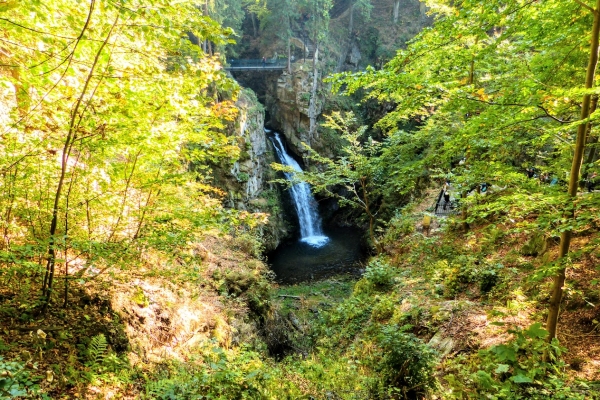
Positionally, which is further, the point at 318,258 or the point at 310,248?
the point at 310,248

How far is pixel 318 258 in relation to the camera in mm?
17000

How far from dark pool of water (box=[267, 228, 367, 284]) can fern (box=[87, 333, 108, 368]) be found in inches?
443

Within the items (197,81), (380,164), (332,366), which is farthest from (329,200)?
(197,81)

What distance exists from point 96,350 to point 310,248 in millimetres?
15370

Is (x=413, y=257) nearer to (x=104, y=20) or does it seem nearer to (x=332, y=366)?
(x=332, y=366)

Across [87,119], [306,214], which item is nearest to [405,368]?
[87,119]

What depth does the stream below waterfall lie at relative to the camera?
15406 millimetres

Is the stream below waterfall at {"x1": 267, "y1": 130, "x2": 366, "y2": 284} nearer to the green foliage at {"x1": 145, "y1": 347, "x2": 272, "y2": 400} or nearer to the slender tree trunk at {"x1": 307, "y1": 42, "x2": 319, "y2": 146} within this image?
the slender tree trunk at {"x1": 307, "y1": 42, "x2": 319, "y2": 146}

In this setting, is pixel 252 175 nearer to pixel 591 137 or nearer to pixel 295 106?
pixel 295 106

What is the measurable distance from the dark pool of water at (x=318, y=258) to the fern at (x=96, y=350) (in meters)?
11.2

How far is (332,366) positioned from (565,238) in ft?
12.7

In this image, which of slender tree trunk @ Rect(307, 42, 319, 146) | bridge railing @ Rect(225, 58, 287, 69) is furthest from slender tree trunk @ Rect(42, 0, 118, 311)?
bridge railing @ Rect(225, 58, 287, 69)

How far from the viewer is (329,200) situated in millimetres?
22734

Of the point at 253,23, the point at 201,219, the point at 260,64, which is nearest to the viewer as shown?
the point at 201,219
